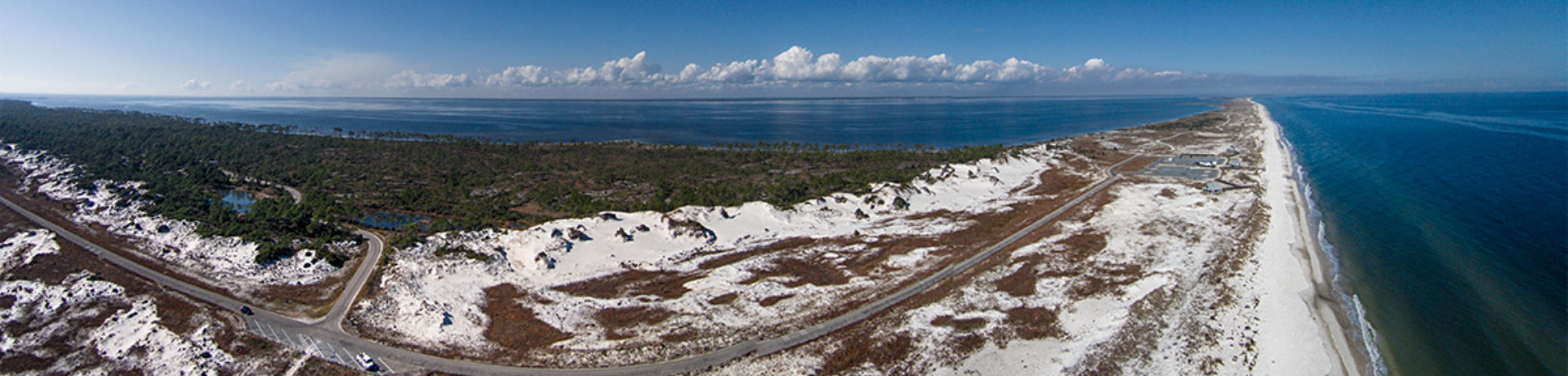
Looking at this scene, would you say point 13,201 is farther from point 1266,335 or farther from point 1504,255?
point 1504,255

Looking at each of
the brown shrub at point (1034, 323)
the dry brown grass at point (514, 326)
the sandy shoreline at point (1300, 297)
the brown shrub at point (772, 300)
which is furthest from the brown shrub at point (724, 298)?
the sandy shoreline at point (1300, 297)

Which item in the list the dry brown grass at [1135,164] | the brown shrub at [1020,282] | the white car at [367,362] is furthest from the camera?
the dry brown grass at [1135,164]

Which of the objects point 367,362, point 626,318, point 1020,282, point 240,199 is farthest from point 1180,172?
point 240,199

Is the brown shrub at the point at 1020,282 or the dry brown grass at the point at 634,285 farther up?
the brown shrub at the point at 1020,282

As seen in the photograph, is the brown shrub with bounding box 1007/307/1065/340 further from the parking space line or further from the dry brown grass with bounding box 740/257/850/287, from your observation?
the parking space line

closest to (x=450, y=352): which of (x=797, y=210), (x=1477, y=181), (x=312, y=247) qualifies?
(x=312, y=247)

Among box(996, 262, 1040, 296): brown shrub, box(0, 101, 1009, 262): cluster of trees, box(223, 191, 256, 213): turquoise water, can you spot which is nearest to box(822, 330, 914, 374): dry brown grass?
box(996, 262, 1040, 296): brown shrub

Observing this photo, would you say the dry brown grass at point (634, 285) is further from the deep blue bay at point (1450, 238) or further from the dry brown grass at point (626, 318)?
the deep blue bay at point (1450, 238)
